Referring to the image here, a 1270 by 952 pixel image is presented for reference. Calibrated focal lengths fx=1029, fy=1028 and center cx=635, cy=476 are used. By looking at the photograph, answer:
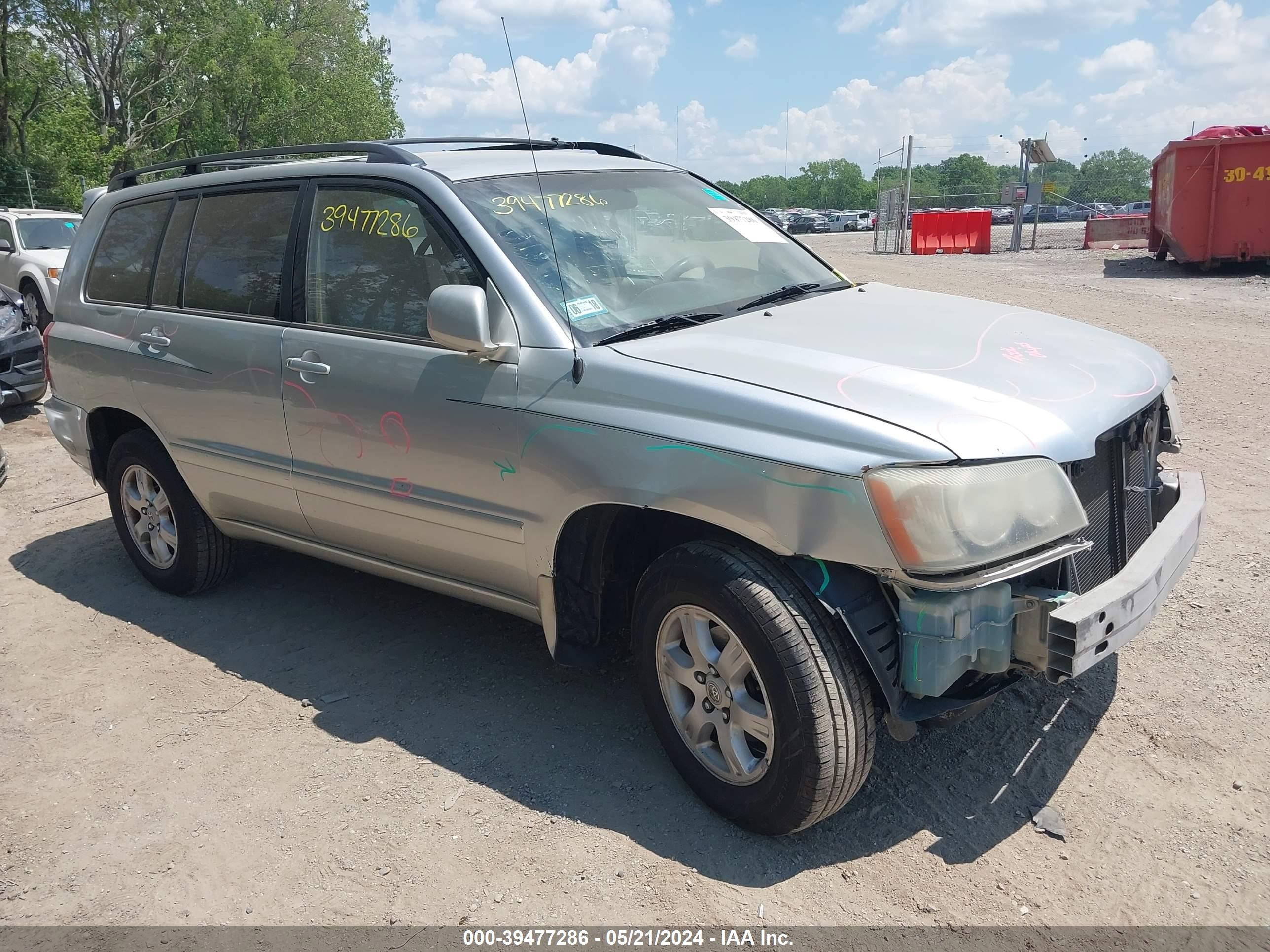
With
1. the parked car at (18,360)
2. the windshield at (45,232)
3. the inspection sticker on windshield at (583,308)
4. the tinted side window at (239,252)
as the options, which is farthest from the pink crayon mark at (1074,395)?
the windshield at (45,232)

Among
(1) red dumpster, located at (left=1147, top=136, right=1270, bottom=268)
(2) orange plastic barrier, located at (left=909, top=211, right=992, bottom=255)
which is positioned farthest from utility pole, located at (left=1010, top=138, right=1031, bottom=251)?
(1) red dumpster, located at (left=1147, top=136, right=1270, bottom=268)

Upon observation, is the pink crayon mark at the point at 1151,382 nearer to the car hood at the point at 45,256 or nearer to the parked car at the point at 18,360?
the parked car at the point at 18,360

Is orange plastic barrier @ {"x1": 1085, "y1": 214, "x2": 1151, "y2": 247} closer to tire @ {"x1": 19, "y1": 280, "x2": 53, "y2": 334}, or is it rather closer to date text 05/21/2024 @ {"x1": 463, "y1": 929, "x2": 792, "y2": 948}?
tire @ {"x1": 19, "y1": 280, "x2": 53, "y2": 334}

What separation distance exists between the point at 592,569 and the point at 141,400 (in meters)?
2.66

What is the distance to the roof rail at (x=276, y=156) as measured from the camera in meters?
3.93

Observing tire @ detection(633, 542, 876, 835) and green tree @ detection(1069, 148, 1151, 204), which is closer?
tire @ detection(633, 542, 876, 835)

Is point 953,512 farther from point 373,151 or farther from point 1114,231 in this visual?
point 1114,231

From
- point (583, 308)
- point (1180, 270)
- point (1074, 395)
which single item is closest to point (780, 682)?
point (1074, 395)

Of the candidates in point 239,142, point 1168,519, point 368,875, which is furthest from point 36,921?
point 239,142

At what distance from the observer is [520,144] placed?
14.7 ft

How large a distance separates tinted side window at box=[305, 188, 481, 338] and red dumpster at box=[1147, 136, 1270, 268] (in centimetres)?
1863

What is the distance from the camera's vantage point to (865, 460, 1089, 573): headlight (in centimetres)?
256

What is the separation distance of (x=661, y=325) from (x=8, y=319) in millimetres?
8514

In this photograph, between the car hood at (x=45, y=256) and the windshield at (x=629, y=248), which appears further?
the car hood at (x=45, y=256)
